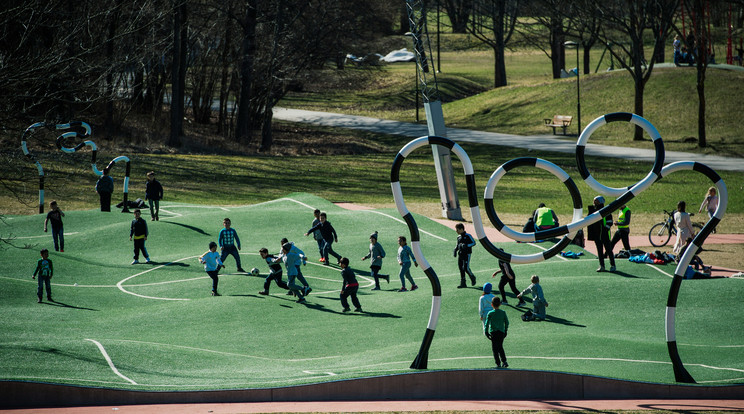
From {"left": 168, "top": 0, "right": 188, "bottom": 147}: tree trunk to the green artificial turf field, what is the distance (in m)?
19.9

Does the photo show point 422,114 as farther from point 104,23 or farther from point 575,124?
point 104,23

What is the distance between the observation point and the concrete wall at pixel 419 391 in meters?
13.0

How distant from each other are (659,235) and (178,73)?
102 ft

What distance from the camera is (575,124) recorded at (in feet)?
180

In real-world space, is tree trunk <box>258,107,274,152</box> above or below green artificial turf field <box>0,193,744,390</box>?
above

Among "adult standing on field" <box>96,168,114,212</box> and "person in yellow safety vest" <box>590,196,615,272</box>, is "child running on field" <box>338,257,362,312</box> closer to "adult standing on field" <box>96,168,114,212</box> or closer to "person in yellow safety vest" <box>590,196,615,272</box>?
"person in yellow safety vest" <box>590,196,615,272</box>

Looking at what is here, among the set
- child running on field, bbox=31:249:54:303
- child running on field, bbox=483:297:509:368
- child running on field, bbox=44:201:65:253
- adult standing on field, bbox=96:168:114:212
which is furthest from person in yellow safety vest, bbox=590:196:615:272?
adult standing on field, bbox=96:168:114:212

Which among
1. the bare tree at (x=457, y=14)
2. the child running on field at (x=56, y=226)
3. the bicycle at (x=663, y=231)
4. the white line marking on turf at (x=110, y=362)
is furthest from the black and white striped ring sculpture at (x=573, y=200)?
the bare tree at (x=457, y=14)

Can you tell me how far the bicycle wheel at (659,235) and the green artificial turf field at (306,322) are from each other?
14.2 ft

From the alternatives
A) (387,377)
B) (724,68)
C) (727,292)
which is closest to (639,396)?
(387,377)

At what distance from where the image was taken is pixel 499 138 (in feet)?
177

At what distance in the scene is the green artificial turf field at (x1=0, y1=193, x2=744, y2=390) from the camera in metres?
14.6

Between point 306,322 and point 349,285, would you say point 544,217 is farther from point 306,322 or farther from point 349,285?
A: point 306,322

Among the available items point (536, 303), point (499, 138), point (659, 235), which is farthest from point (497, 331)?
point (499, 138)
